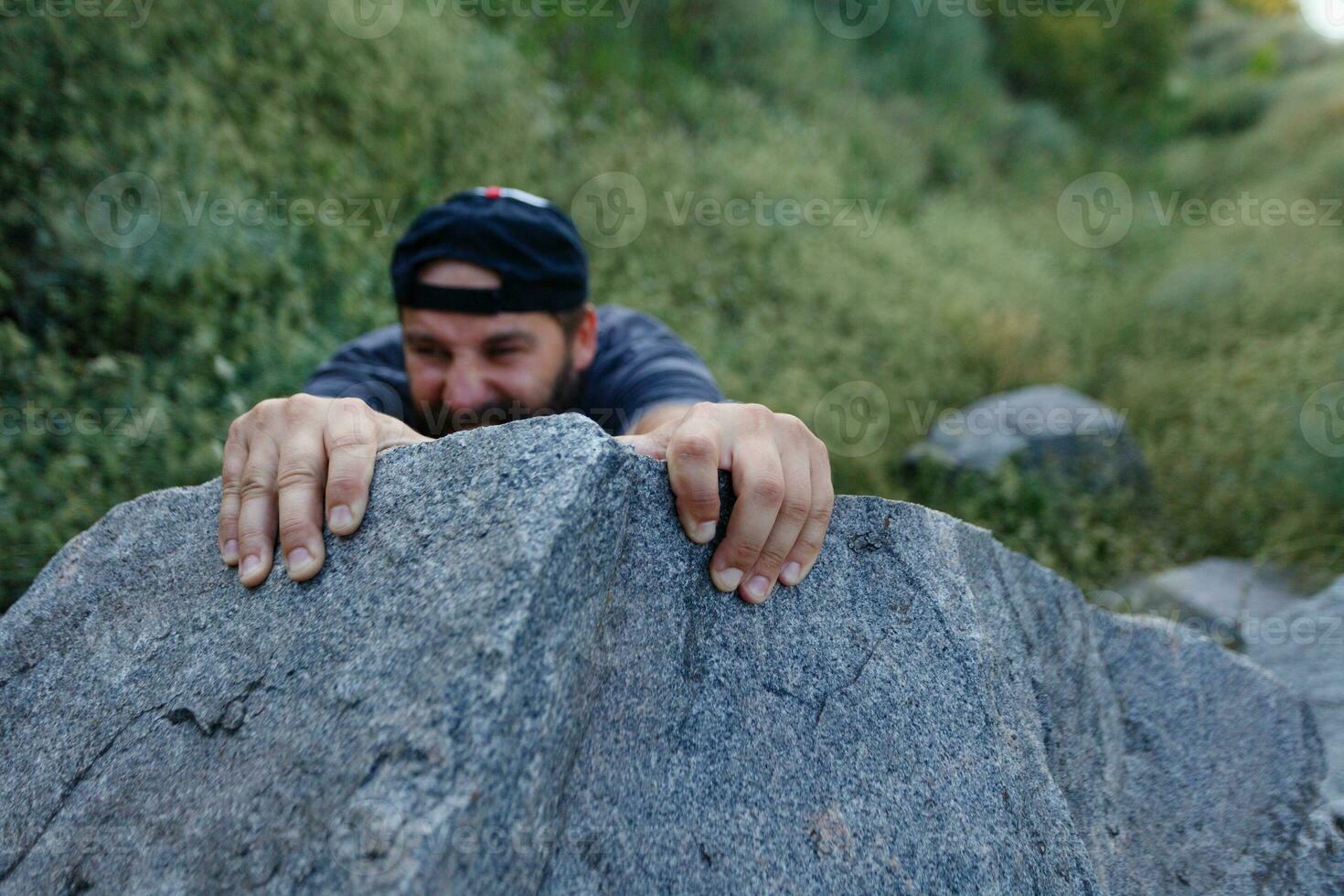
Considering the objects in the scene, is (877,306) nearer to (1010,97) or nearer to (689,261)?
(689,261)

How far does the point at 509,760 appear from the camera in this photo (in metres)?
1.05

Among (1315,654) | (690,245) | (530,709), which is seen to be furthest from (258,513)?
(690,245)

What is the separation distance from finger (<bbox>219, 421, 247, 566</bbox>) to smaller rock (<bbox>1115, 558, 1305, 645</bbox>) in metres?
3.33

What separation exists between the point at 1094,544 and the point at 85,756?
410cm

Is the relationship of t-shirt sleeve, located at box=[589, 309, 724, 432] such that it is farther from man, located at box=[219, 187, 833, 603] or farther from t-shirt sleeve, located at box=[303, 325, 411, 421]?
t-shirt sleeve, located at box=[303, 325, 411, 421]

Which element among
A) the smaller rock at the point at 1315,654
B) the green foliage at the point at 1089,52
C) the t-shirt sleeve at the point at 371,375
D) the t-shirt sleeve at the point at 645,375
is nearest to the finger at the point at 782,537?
the t-shirt sleeve at the point at 645,375

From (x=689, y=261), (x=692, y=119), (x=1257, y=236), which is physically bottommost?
(x=689, y=261)

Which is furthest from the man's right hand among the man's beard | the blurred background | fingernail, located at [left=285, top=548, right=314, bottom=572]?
the blurred background

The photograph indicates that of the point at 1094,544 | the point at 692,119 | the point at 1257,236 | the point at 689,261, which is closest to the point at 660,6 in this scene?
the point at 692,119

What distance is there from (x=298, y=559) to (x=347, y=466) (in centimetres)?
16

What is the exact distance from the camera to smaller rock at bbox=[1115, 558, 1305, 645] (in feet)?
10.9

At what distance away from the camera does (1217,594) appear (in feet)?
11.7

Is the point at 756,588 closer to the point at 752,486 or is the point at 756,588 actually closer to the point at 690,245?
the point at 752,486

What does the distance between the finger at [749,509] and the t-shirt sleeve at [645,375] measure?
1092 mm
